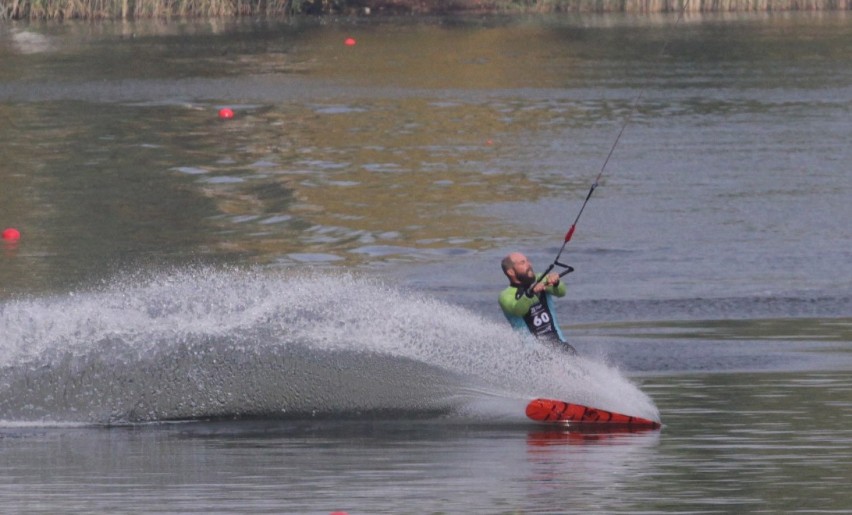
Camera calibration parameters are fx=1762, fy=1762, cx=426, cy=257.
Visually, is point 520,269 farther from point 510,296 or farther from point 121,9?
point 121,9

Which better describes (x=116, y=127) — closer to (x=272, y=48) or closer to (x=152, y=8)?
(x=272, y=48)

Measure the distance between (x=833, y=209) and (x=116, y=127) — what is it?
1385 cm

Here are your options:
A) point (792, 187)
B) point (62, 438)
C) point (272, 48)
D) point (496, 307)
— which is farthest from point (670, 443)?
point (272, 48)

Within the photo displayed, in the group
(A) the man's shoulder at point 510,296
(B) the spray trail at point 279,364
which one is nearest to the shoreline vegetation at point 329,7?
(B) the spray trail at point 279,364

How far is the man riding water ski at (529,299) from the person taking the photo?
1077 cm

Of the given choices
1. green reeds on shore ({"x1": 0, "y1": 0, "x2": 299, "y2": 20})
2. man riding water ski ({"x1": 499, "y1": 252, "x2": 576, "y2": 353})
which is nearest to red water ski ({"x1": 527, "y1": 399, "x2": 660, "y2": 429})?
man riding water ski ({"x1": 499, "y1": 252, "x2": 576, "y2": 353})

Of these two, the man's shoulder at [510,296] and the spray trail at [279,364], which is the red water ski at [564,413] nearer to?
the spray trail at [279,364]

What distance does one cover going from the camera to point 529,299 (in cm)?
1093

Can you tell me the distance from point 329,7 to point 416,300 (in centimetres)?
5331

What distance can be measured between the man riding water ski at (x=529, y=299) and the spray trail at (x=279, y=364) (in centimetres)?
15

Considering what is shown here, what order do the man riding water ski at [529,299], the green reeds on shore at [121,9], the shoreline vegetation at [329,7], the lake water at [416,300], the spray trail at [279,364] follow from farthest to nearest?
the shoreline vegetation at [329,7] → the green reeds on shore at [121,9] → the spray trail at [279,364] → the man riding water ski at [529,299] → the lake water at [416,300]

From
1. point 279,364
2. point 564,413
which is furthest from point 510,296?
point 279,364

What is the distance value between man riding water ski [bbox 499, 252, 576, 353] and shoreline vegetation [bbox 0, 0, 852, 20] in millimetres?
42219

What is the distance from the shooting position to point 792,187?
21.2 meters
